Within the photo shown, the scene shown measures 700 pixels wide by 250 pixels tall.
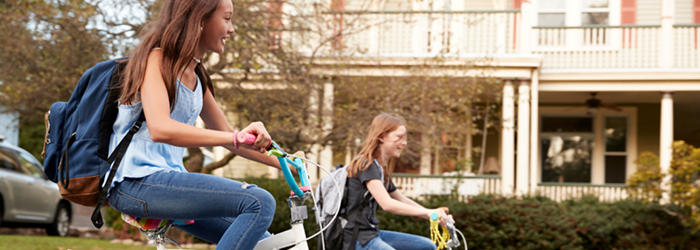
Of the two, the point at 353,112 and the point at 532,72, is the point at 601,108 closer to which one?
the point at 532,72

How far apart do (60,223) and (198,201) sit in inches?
484

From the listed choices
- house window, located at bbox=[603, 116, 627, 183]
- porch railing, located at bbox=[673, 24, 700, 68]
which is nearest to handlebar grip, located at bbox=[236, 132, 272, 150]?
porch railing, located at bbox=[673, 24, 700, 68]

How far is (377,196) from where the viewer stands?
4113mm

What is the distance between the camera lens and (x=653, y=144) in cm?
1666

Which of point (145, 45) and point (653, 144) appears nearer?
point (145, 45)

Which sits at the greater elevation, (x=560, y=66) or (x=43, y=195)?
(x=560, y=66)

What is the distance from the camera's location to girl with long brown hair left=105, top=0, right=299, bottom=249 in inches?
86.5

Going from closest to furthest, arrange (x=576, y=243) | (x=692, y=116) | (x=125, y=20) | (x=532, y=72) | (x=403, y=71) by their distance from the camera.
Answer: (x=125, y=20), (x=576, y=243), (x=403, y=71), (x=532, y=72), (x=692, y=116)

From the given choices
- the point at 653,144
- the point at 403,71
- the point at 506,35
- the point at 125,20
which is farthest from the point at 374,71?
the point at 653,144

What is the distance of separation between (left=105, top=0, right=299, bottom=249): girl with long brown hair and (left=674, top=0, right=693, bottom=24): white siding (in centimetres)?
1654

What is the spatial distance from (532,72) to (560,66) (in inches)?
44.0

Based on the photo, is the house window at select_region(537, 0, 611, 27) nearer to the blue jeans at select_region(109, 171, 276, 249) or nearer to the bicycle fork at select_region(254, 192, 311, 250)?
the bicycle fork at select_region(254, 192, 311, 250)

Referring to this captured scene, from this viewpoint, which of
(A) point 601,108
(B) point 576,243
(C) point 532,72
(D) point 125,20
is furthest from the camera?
A: (A) point 601,108

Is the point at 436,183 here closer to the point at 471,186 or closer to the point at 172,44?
the point at 471,186
